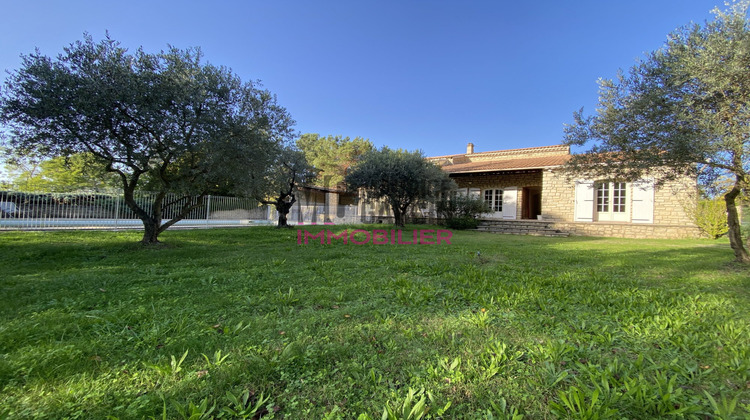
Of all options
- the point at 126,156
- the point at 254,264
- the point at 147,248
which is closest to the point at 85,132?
the point at 126,156

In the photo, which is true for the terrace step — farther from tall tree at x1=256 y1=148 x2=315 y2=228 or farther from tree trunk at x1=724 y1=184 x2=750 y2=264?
tall tree at x1=256 y1=148 x2=315 y2=228

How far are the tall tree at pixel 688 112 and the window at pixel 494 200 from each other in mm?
11068

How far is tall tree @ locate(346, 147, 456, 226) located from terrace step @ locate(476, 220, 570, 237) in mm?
3408

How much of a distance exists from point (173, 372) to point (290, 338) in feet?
2.50

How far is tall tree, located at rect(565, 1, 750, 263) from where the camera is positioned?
4582 mm

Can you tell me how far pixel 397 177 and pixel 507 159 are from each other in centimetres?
1130

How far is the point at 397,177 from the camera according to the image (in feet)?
48.6

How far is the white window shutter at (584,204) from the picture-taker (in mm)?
14398

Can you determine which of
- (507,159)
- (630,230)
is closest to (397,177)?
(630,230)

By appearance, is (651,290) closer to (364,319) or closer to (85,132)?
(364,319)

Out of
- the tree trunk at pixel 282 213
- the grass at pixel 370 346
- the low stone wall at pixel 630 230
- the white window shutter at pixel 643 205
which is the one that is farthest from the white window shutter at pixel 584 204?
the tree trunk at pixel 282 213

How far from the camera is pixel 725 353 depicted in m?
2.11

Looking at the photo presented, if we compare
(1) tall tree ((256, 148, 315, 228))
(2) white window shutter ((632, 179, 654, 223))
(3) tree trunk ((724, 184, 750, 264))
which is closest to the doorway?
Answer: (2) white window shutter ((632, 179, 654, 223))

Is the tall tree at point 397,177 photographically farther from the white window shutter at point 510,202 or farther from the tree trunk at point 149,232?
the tree trunk at point 149,232
